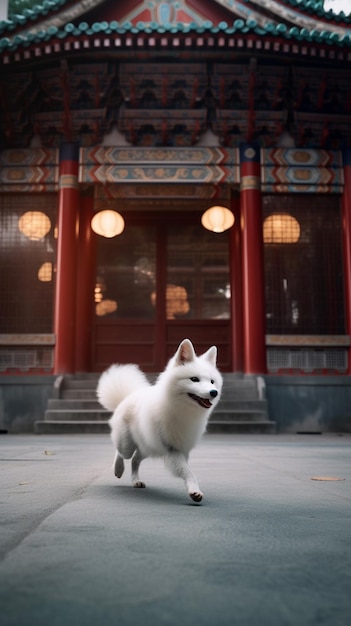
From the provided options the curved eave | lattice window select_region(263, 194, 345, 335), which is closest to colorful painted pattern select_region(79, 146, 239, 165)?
lattice window select_region(263, 194, 345, 335)

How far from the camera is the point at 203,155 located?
32.2ft

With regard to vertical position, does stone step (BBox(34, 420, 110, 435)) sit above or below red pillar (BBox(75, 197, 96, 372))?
below

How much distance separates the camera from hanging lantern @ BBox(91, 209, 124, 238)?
9984 mm

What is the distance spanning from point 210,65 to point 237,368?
17.6 feet

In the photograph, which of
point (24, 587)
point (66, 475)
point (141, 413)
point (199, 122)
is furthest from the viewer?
point (199, 122)

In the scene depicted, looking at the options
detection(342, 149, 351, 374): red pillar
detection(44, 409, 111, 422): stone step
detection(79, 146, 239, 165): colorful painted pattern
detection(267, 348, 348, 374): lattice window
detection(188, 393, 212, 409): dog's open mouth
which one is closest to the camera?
detection(188, 393, 212, 409): dog's open mouth

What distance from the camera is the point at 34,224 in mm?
9797

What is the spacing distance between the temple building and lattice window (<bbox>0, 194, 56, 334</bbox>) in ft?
0.08

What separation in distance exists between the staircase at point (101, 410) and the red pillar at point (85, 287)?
79 centimetres

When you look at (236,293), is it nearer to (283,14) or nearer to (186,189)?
(186,189)

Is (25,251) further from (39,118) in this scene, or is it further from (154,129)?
(154,129)

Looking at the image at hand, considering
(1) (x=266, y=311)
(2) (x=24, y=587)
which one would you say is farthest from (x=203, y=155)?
(2) (x=24, y=587)

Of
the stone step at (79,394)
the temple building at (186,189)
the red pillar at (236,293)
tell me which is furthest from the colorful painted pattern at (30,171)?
the stone step at (79,394)

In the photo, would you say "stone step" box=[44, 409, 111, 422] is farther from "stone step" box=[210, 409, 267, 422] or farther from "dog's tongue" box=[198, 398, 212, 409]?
"dog's tongue" box=[198, 398, 212, 409]
